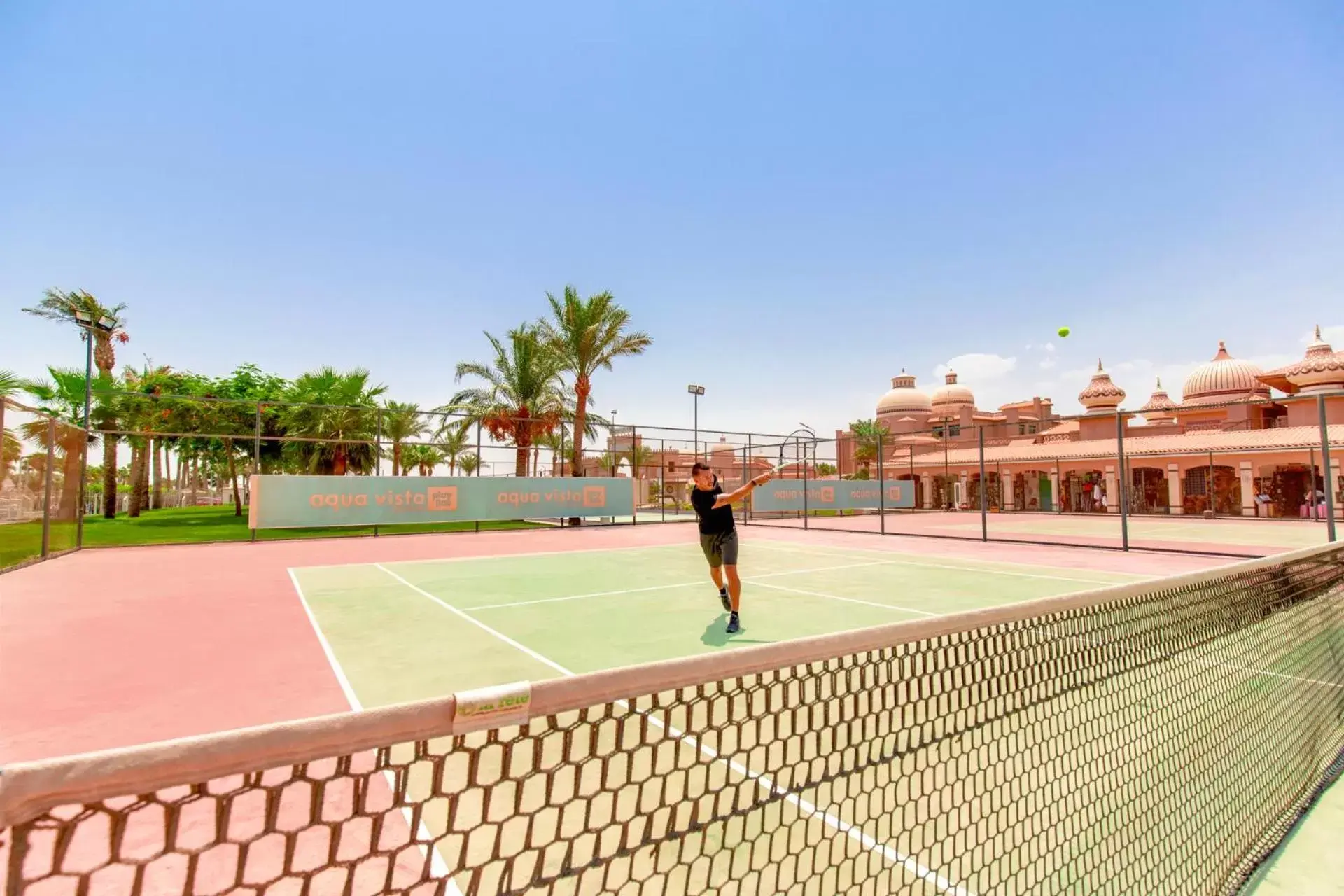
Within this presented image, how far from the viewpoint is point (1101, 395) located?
48562mm

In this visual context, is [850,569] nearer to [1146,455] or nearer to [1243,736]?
[1243,736]

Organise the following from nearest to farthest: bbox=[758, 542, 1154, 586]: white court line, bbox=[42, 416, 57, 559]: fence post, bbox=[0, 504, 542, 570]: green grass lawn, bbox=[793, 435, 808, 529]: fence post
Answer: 1. bbox=[758, 542, 1154, 586]: white court line
2. bbox=[0, 504, 542, 570]: green grass lawn
3. bbox=[42, 416, 57, 559]: fence post
4. bbox=[793, 435, 808, 529]: fence post

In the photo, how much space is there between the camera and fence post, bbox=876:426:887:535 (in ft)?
69.7

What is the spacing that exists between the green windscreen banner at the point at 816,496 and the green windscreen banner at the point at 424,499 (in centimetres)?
562

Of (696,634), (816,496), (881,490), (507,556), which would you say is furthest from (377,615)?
(816,496)

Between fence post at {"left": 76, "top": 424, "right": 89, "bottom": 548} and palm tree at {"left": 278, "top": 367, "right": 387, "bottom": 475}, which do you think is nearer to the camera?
fence post at {"left": 76, "top": 424, "right": 89, "bottom": 548}

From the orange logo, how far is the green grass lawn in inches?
78.4

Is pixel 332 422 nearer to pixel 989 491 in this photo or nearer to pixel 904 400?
pixel 989 491

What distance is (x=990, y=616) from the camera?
9.03 feet

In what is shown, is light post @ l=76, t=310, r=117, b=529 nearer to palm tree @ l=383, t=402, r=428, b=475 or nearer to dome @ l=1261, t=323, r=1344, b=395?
palm tree @ l=383, t=402, r=428, b=475

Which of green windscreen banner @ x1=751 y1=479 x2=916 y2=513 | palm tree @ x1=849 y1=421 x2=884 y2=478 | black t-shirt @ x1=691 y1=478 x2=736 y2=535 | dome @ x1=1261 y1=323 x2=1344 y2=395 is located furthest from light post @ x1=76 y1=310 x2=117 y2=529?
dome @ x1=1261 y1=323 x2=1344 y2=395

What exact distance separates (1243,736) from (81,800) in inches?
231

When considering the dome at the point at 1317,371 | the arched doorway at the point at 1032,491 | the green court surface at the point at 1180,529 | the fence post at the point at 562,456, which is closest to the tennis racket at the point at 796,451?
the green court surface at the point at 1180,529

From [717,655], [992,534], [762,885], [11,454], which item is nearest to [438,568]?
[11,454]
